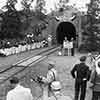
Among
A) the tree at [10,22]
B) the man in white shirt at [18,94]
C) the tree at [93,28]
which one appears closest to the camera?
the man in white shirt at [18,94]

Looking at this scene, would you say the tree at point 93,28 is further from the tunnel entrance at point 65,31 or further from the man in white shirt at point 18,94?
the man in white shirt at point 18,94

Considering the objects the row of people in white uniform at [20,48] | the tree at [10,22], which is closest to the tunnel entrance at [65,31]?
the row of people in white uniform at [20,48]

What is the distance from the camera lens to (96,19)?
86.3 feet

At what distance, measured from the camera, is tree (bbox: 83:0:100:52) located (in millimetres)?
25905

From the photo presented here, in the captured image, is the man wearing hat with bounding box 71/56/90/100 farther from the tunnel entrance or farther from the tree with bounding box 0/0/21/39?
the tunnel entrance

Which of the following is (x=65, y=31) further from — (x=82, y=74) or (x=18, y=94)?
(x=18, y=94)

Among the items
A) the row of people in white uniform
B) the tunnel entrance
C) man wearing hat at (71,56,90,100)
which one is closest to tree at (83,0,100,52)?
the row of people in white uniform

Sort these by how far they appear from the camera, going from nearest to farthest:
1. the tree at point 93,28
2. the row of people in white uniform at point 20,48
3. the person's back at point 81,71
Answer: the person's back at point 81,71 < the row of people in white uniform at point 20,48 < the tree at point 93,28

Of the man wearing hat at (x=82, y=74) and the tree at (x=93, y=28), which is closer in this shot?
the man wearing hat at (x=82, y=74)

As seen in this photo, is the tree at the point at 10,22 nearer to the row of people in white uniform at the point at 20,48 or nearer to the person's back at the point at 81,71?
the row of people in white uniform at the point at 20,48

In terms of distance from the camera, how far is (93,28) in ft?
85.5

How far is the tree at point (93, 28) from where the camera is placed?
25.9 m

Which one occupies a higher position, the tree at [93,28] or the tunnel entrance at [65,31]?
the tree at [93,28]

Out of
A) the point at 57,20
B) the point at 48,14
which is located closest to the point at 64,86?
the point at 57,20
